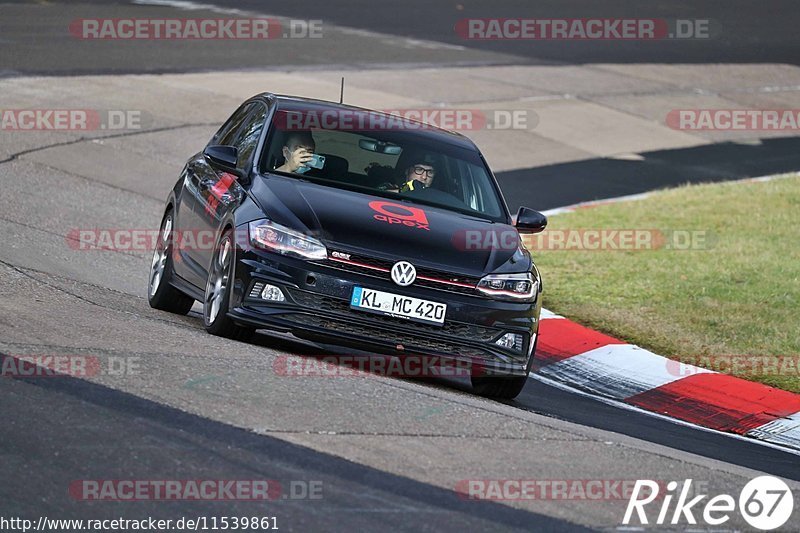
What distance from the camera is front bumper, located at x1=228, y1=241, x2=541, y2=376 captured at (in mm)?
8539

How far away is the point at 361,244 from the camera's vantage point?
338 inches

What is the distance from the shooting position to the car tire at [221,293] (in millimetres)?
8836

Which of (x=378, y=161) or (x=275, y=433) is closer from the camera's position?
(x=275, y=433)

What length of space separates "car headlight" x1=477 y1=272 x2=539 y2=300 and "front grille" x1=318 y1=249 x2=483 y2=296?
92 millimetres

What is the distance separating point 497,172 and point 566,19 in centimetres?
1276

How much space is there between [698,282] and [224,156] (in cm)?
526

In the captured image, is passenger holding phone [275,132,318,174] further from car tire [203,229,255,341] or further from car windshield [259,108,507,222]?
car tire [203,229,255,341]

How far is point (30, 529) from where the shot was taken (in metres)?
5.48

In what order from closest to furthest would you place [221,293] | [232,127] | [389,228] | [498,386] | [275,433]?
[275,433] < [389,228] < [221,293] < [498,386] < [232,127]

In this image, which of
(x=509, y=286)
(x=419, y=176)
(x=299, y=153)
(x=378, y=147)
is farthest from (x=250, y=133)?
(x=509, y=286)

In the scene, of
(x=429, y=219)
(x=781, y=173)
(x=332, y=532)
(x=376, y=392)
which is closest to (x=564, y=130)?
(x=781, y=173)

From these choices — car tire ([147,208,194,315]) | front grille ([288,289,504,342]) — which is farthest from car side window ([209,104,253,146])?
front grille ([288,289,504,342])

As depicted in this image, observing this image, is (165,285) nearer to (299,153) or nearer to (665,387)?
(299,153)

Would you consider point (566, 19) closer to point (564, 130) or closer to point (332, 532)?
point (564, 130)
